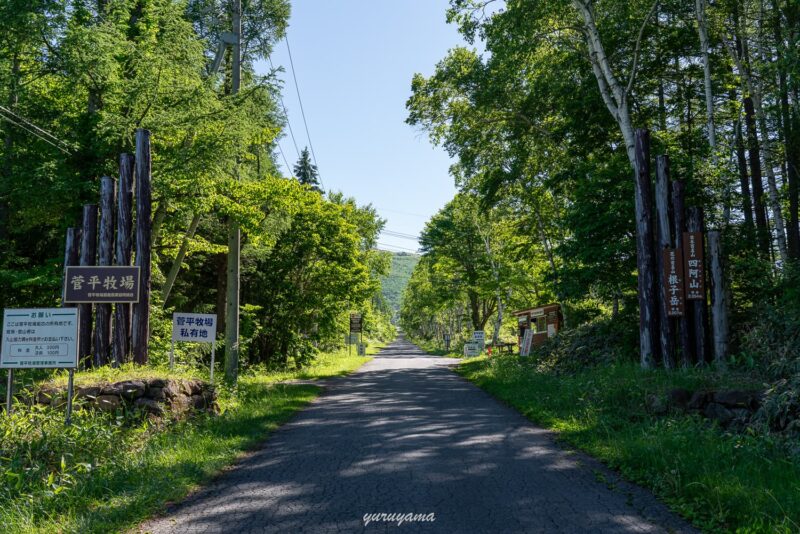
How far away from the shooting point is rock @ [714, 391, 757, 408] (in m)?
7.55

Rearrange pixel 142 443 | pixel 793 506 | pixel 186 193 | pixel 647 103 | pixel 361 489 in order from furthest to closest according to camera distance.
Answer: pixel 647 103, pixel 186 193, pixel 142 443, pixel 361 489, pixel 793 506

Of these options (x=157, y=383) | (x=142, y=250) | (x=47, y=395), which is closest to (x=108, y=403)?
(x=157, y=383)

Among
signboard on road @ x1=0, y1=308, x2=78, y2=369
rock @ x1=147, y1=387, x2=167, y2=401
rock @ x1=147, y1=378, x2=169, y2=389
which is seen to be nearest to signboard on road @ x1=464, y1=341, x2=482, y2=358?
rock @ x1=147, y1=378, x2=169, y2=389

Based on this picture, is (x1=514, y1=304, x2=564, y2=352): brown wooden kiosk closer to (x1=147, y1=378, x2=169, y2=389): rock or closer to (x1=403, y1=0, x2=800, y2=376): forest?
(x1=403, y1=0, x2=800, y2=376): forest

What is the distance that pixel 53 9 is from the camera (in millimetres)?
14375

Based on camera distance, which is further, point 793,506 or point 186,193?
point 186,193

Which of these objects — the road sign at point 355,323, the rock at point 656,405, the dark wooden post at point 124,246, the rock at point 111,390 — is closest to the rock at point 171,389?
the rock at point 111,390

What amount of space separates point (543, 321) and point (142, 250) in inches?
767

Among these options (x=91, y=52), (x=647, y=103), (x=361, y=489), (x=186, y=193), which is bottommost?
(x=361, y=489)

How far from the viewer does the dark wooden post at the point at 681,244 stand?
11125 mm

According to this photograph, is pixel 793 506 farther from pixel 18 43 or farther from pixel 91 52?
pixel 18 43

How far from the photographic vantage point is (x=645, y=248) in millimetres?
12109

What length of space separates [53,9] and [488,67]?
43.6ft

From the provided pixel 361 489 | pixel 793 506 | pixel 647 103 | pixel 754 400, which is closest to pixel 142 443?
pixel 361 489
